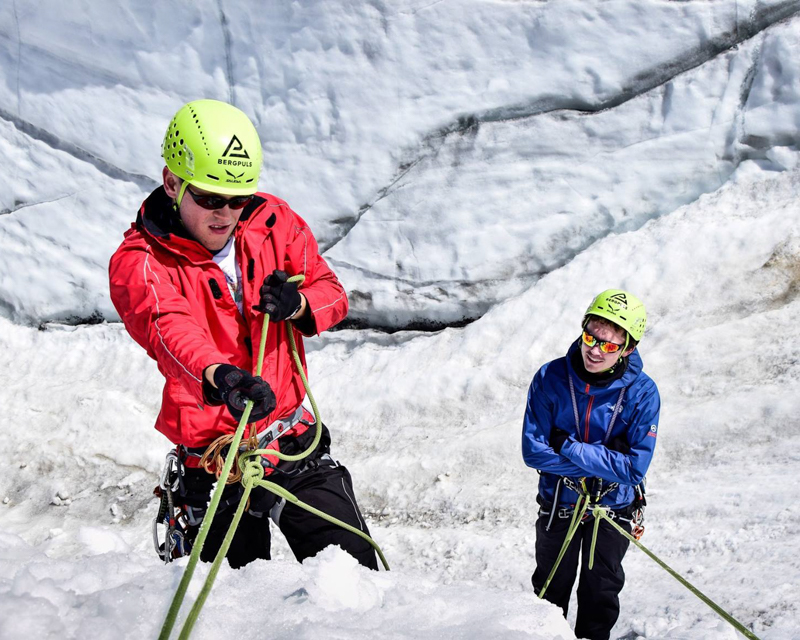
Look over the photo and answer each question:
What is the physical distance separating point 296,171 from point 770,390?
11.0 feet

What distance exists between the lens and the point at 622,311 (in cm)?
262

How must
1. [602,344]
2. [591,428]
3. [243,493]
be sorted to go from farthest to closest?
[591,428] → [602,344] → [243,493]

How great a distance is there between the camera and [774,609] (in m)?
2.67

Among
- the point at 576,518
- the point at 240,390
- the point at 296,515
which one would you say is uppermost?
the point at 240,390

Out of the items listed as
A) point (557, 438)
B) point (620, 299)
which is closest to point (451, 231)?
point (620, 299)

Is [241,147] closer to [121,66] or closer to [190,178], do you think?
[190,178]

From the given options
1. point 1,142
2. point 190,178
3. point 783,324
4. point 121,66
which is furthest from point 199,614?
point 1,142

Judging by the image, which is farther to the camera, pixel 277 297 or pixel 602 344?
pixel 602 344

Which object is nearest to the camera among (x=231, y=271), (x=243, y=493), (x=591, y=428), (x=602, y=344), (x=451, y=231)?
(x=243, y=493)

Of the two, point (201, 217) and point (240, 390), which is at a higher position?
point (201, 217)

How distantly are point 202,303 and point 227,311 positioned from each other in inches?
3.3

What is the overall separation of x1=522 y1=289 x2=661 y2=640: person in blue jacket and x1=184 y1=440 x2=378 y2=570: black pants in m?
0.69

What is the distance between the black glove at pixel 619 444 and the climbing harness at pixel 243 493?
0.92 meters

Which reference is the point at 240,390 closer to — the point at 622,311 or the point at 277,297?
the point at 277,297
